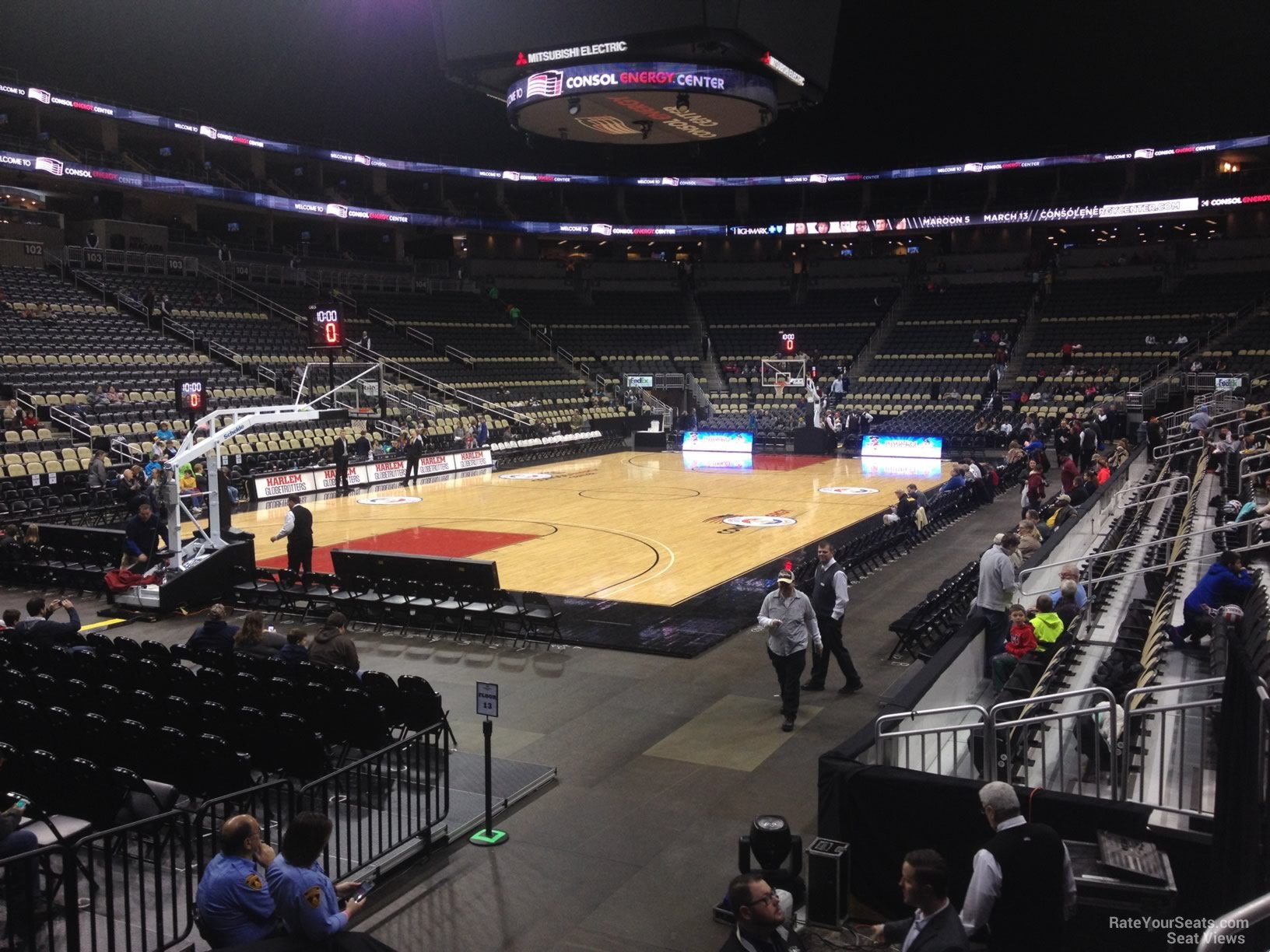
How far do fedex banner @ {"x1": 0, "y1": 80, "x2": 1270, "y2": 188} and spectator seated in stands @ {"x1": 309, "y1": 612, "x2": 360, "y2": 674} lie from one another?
31.0 m

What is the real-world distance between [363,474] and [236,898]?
2378 cm

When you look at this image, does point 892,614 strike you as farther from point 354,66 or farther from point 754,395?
point 354,66

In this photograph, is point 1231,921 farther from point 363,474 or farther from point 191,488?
point 363,474

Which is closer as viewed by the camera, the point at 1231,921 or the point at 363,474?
the point at 1231,921

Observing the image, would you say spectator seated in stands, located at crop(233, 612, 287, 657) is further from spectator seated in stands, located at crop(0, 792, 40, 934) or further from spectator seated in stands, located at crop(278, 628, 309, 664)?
spectator seated in stands, located at crop(0, 792, 40, 934)

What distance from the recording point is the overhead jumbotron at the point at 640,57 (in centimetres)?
1891

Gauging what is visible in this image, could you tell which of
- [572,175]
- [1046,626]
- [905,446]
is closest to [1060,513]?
[1046,626]

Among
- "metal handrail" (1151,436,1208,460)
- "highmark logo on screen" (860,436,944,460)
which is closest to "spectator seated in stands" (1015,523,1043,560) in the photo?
"metal handrail" (1151,436,1208,460)

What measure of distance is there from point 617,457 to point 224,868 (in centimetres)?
3146

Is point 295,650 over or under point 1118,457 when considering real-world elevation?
under

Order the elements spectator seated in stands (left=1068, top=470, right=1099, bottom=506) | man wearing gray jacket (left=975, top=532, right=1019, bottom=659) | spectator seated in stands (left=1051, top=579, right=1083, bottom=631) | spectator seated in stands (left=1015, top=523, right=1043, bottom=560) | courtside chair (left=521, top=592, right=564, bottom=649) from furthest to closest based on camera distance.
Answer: spectator seated in stands (left=1068, top=470, right=1099, bottom=506) < spectator seated in stands (left=1015, top=523, right=1043, bottom=560) < courtside chair (left=521, top=592, right=564, bottom=649) < man wearing gray jacket (left=975, top=532, right=1019, bottom=659) < spectator seated in stands (left=1051, top=579, right=1083, bottom=631)

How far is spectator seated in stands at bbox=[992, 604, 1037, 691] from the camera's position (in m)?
9.35

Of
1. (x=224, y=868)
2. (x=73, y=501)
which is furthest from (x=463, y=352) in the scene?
(x=224, y=868)

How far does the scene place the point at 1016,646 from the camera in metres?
9.39
